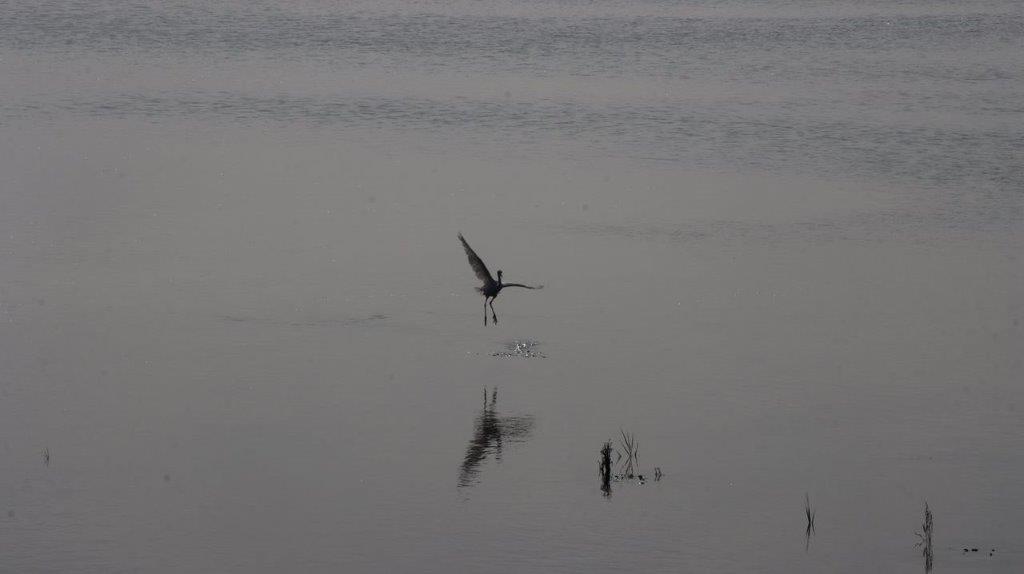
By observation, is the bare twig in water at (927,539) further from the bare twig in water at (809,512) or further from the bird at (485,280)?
the bird at (485,280)

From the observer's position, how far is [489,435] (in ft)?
36.6

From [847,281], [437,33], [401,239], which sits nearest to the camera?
[847,281]

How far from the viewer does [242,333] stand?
43.4 feet

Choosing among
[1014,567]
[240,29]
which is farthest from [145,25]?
[1014,567]

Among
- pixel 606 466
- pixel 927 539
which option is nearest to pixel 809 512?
pixel 927 539

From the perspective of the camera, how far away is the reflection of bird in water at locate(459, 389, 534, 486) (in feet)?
34.5

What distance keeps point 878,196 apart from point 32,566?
12.5 metres

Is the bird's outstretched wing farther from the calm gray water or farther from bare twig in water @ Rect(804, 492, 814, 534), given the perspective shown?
bare twig in water @ Rect(804, 492, 814, 534)

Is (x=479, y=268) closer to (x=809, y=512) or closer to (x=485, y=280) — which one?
(x=485, y=280)

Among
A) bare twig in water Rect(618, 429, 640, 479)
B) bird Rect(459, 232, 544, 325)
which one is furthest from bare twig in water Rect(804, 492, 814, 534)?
bird Rect(459, 232, 544, 325)

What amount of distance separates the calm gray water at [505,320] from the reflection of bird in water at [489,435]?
27mm

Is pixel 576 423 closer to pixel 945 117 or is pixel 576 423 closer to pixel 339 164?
pixel 339 164

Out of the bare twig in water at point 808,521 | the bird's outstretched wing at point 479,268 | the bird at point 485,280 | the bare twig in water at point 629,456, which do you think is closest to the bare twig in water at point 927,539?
the bare twig in water at point 808,521

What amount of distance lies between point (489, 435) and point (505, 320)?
2.95 meters
